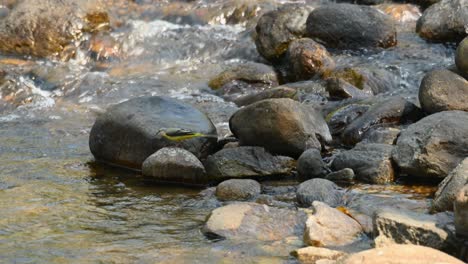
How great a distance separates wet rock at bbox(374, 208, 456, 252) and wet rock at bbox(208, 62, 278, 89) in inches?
258

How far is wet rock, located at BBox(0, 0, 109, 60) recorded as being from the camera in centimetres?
1322

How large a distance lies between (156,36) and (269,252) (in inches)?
381

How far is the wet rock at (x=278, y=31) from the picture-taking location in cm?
1208

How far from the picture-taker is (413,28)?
13461 millimetres

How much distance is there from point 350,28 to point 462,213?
313 inches

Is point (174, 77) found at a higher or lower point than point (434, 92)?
lower

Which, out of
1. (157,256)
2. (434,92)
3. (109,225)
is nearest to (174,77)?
(434,92)

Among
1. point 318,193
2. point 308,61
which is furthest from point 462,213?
point 308,61

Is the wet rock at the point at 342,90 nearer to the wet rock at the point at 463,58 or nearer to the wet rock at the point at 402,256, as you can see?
the wet rock at the point at 463,58

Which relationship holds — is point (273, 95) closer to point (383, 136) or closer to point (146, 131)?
point (383, 136)

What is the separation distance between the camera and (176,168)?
6.85m

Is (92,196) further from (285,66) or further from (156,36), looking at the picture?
(156,36)

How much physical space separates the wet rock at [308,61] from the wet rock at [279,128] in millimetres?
3760

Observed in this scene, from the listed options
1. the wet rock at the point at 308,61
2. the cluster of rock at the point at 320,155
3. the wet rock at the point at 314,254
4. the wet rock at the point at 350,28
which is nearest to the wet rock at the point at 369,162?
the cluster of rock at the point at 320,155
